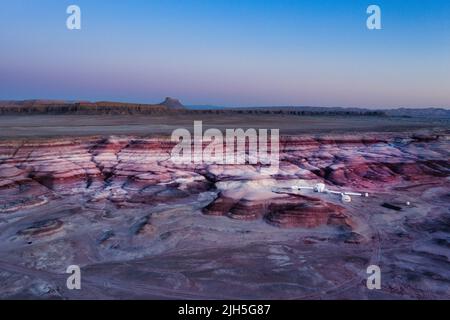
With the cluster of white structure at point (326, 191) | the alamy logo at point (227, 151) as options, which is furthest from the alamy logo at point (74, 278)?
the cluster of white structure at point (326, 191)

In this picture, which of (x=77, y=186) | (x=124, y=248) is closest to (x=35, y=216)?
(x=77, y=186)

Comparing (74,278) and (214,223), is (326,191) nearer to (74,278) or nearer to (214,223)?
(214,223)

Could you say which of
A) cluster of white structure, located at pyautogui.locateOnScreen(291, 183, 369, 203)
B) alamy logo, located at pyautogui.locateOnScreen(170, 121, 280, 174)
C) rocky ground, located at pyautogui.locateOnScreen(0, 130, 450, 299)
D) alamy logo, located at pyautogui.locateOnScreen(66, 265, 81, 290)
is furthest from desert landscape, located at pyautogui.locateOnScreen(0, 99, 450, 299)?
alamy logo, located at pyautogui.locateOnScreen(170, 121, 280, 174)

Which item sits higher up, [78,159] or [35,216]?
[78,159]

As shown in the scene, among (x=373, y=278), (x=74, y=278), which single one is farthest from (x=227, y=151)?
(x=74, y=278)
